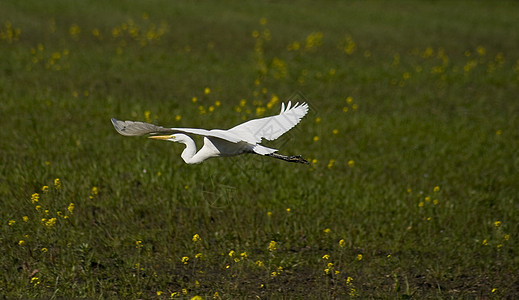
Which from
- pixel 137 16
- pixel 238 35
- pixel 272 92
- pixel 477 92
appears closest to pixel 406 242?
pixel 272 92

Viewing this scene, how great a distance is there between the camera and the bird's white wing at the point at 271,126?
558 centimetres

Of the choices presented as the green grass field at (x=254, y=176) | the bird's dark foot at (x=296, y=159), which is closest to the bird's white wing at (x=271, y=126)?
the bird's dark foot at (x=296, y=159)

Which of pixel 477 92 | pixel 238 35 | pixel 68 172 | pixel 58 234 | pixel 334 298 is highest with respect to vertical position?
pixel 238 35

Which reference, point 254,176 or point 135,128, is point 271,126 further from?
point 254,176

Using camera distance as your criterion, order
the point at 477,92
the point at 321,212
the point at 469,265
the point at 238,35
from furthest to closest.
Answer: the point at 238,35, the point at 477,92, the point at 321,212, the point at 469,265

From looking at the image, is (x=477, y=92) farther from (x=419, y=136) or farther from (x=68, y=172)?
(x=68, y=172)

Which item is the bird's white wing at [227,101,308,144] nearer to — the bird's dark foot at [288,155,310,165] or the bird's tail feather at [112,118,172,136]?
the bird's dark foot at [288,155,310,165]

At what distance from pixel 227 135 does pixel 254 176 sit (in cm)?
272

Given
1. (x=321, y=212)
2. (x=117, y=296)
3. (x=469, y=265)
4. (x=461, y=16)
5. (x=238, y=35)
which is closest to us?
(x=117, y=296)

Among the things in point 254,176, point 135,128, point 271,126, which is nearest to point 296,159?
point 271,126

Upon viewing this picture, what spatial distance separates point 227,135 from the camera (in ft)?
16.2

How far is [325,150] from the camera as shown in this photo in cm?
888

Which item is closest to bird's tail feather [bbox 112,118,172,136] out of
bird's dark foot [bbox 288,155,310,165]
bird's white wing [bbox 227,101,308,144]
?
bird's white wing [bbox 227,101,308,144]

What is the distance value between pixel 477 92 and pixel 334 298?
8.68m
